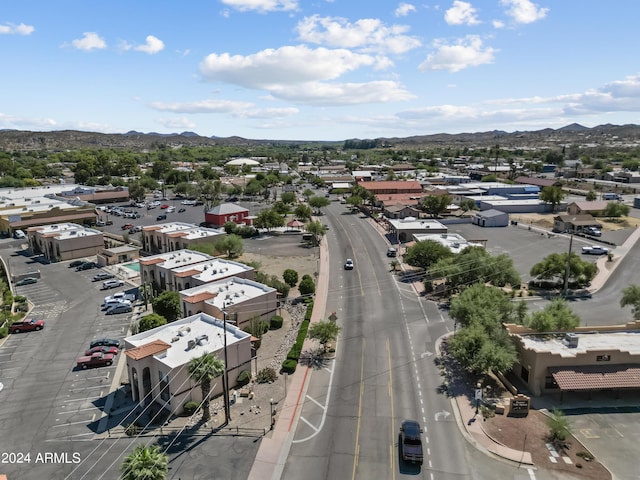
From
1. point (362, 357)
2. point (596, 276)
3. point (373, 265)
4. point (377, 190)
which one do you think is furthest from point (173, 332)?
point (377, 190)

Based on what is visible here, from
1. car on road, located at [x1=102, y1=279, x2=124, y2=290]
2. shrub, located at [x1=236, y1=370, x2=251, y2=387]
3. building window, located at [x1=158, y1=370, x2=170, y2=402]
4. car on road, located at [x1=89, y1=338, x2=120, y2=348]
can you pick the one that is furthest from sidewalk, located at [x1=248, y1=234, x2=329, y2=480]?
car on road, located at [x1=102, y1=279, x2=124, y2=290]

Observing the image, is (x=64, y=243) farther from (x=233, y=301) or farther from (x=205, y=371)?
(x=205, y=371)

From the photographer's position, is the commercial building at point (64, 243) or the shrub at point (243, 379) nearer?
the shrub at point (243, 379)

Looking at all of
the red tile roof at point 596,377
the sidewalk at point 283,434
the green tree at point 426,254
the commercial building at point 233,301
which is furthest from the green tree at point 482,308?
the commercial building at point 233,301

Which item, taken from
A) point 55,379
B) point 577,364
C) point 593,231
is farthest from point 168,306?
point 593,231

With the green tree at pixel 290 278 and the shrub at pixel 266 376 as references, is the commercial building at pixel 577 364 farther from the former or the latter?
the green tree at pixel 290 278

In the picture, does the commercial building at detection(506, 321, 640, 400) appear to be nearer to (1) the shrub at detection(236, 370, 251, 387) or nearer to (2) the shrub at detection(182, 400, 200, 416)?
(1) the shrub at detection(236, 370, 251, 387)
